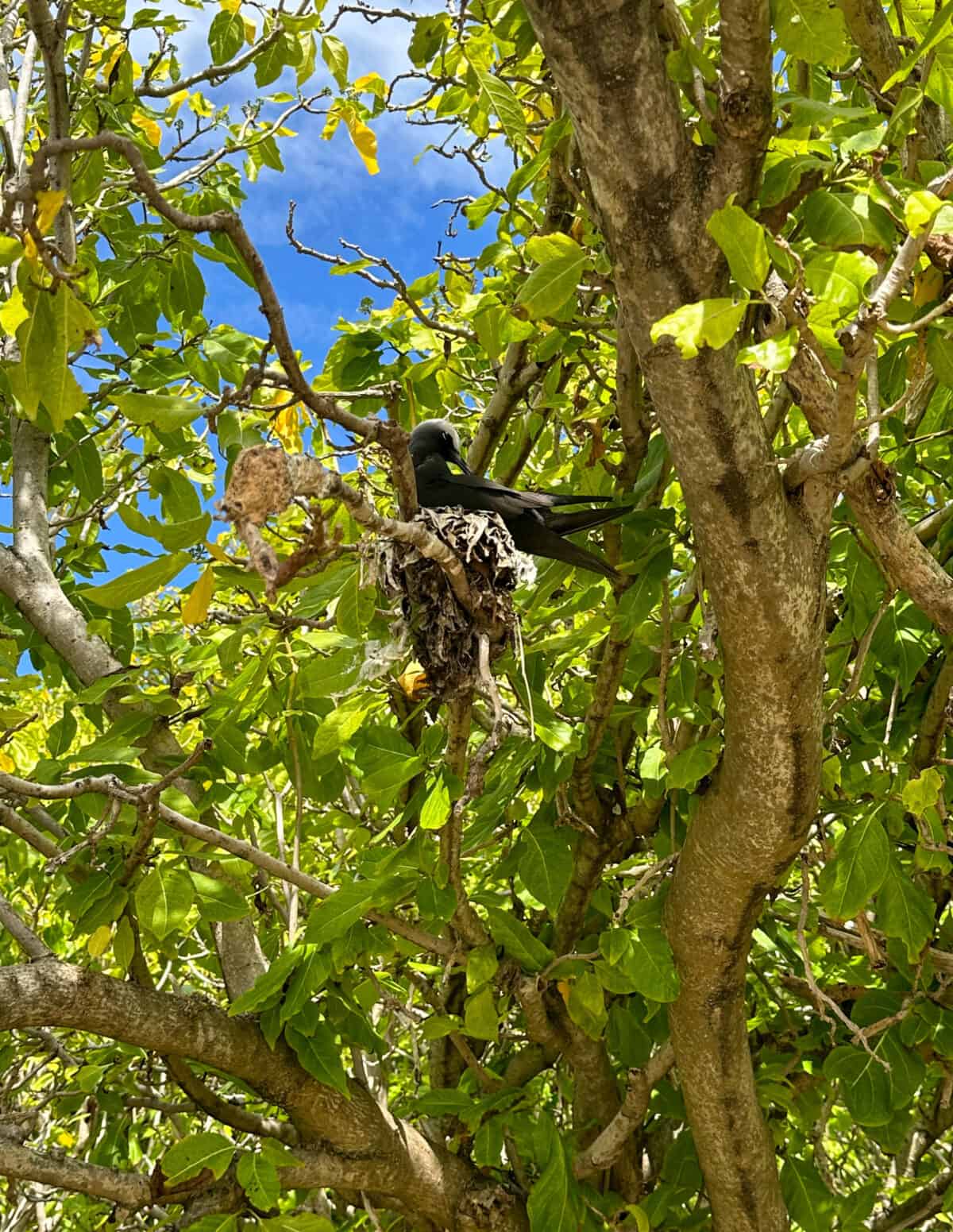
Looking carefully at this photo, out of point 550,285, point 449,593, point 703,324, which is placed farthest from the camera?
point 449,593

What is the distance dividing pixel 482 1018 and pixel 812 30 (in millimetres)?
2357

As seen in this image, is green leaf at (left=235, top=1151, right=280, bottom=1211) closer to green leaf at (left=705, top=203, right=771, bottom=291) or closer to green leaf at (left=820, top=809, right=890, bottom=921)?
green leaf at (left=820, top=809, right=890, bottom=921)

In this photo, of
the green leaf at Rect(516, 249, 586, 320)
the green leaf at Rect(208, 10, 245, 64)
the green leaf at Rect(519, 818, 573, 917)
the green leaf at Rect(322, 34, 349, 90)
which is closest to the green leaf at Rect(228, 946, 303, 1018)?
the green leaf at Rect(519, 818, 573, 917)

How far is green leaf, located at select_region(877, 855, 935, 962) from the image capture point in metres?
2.59

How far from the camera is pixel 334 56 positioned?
3.66 m

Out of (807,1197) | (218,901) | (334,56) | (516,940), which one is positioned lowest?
(807,1197)

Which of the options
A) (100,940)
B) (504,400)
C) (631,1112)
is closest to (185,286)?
(504,400)

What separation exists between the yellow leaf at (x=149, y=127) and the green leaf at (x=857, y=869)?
3.44 m

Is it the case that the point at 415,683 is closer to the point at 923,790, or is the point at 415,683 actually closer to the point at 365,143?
the point at 923,790

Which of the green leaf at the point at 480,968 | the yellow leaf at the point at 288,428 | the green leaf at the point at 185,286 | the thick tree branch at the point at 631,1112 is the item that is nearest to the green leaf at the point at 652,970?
the green leaf at the point at 480,968

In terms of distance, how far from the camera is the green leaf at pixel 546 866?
9.16 feet

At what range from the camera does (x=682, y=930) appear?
9.04 ft

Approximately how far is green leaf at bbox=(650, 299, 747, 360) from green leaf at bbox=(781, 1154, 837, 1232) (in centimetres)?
293

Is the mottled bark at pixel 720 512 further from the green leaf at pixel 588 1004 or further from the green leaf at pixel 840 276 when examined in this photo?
the green leaf at pixel 840 276
